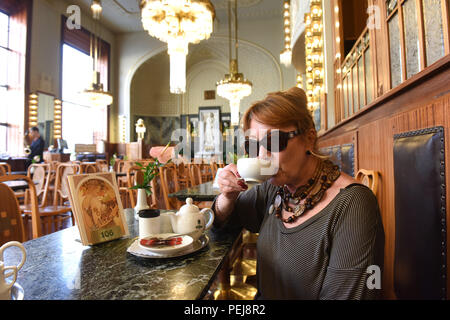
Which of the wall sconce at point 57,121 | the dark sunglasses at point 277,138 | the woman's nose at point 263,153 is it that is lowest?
the woman's nose at point 263,153

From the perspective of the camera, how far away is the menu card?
2.96 feet

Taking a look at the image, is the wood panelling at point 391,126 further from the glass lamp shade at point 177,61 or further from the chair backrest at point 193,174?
the glass lamp shade at point 177,61

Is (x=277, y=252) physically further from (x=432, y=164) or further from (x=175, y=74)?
(x=175, y=74)

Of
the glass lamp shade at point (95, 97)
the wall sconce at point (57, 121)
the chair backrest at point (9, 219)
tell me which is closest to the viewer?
the chair backrest at point (9, 219)

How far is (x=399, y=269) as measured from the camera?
1290 mm

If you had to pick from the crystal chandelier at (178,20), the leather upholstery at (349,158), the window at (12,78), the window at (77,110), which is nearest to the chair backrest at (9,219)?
the leather upholstery at (349,158)

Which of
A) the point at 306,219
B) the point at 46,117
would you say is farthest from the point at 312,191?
the point at 46,117

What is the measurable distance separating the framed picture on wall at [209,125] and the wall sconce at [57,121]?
578 centimetres

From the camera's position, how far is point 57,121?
347 inches

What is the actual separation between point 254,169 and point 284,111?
21cm

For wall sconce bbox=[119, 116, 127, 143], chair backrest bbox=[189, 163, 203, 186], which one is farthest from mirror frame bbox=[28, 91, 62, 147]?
chair backrest bbox=[189, 163, 203, 186]

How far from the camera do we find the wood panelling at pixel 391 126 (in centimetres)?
101

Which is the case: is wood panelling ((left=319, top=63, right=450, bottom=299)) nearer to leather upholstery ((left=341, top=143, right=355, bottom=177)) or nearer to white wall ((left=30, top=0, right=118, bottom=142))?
leather upholstery ((left=341, top=143, right=355, bottom=177))

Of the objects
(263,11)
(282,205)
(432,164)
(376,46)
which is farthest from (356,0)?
(263,11)
